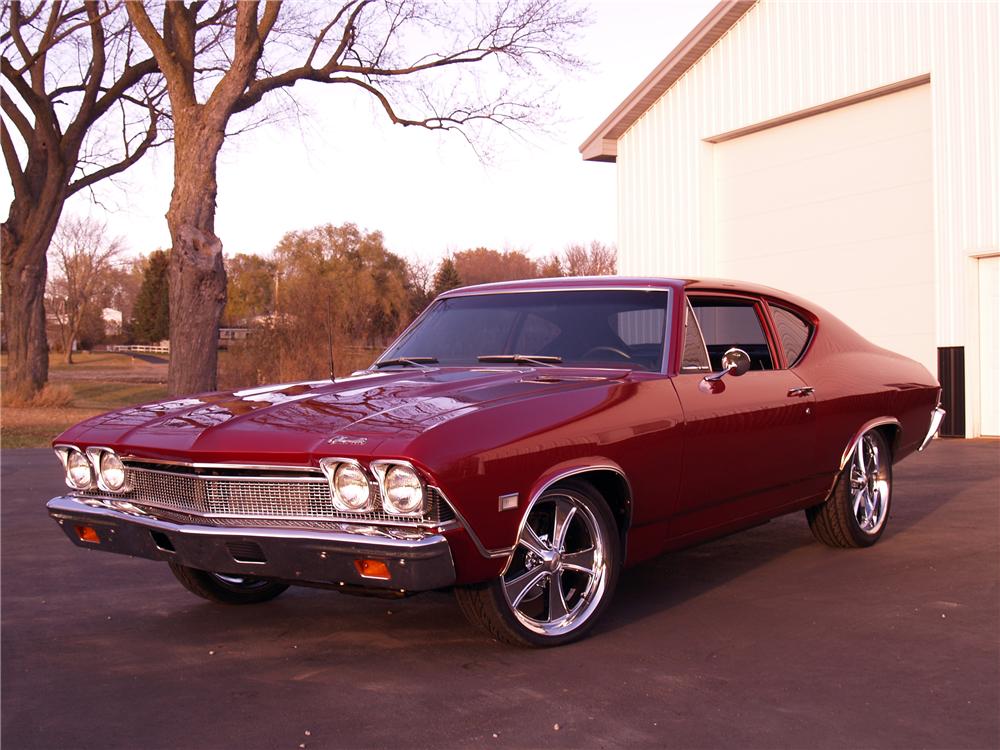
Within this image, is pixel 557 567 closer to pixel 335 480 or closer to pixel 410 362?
pixel 335 480

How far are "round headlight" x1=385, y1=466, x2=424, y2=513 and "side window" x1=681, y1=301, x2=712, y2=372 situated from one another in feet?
5.83

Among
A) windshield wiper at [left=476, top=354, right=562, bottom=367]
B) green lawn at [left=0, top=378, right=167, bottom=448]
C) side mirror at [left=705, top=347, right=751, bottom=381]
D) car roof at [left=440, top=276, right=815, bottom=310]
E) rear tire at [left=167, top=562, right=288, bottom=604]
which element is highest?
car roof at [left=440, top=276, right=815, bottom=310]

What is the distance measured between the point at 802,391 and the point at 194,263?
11.2m

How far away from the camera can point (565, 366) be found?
5207 mm

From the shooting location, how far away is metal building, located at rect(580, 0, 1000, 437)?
13.1m

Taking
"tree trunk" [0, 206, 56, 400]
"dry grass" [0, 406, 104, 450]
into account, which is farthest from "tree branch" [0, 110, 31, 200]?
"dry grass" [0, 406, 104, 450]

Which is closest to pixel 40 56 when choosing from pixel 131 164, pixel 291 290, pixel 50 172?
pixel 50 172

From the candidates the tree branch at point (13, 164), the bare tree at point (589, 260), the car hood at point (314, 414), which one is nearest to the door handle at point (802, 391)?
the car hood at point (314, 414)

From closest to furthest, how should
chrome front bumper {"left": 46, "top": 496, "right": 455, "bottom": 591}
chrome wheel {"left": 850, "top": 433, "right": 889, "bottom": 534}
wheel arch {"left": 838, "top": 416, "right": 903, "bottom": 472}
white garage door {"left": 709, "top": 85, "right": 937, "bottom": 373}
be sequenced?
chrome front bumper {"left": 46, "top": 496, "right": 455, "bottom": 591} → wheel arch {"left": 838, "top": 416, "right": 903, "bottom": 472} → chrome wheel {"left": 850, "top": 433, "right": 889, "bottom": 534} → white garage door {"left": 709, "top": 85, "right": 937, "bottom": 373}

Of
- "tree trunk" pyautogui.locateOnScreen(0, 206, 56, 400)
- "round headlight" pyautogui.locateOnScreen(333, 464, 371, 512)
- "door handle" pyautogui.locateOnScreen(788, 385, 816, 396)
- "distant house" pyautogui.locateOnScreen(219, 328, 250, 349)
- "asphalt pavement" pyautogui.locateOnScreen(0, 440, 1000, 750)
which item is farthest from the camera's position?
"distant house" pyautogui.locateOnScreen(219, 328, 250, 349)

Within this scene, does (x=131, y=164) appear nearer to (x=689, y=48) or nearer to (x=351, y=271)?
(x=689, y=48)

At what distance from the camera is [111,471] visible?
4.61 metres

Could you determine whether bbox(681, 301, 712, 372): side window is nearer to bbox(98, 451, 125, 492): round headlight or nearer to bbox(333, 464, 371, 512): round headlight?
bbox(333, 464, 371, 512): round headlight

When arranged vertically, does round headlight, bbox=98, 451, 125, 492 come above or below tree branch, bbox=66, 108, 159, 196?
below
